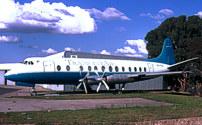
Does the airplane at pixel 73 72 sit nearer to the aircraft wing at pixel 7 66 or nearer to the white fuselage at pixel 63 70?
the white fuselage at pixel 63 70

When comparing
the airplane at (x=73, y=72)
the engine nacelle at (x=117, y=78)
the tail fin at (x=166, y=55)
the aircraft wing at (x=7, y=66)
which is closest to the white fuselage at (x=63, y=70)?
the airplane at (x=73, y=72)

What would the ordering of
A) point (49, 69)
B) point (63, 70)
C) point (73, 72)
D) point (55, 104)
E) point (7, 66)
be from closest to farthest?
point (55, 104)
point (49, 69)
point (63, 70)
point (73, 72)
point (7, 66)

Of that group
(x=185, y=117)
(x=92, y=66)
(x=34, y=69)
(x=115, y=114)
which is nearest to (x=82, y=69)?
(x=92, y=66)

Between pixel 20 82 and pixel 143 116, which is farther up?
pixel 20 82

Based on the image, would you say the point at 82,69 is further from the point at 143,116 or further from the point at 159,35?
the point at 159,35

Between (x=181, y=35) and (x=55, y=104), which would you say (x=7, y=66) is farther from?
(x=55, y=104)

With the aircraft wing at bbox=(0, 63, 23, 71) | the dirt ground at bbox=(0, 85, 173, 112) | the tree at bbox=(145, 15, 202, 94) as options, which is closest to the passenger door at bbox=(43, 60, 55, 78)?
the dirt ground at bbox=(0, 85, 173, 112)

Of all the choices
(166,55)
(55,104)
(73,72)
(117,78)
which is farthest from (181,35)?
(55,104)

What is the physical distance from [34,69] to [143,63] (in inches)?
653

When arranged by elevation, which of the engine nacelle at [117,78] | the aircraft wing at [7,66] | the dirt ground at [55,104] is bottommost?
the dirt ground at [55,104]

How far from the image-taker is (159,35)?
49.6 metres

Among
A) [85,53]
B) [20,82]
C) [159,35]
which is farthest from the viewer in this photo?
[159,35]

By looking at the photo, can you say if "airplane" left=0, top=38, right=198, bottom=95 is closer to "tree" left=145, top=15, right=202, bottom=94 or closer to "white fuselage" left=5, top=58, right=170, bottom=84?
"white fuselage" left=5, top=58, right=170, bottom=84

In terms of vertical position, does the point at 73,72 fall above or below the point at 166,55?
below
